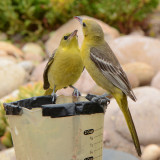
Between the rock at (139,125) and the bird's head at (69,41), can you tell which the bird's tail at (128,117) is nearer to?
the bird's head at (69,41)

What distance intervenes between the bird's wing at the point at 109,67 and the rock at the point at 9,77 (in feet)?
9.19

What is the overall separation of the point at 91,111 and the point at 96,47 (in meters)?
0.40

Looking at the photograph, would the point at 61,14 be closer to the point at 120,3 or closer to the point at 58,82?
the point at 120,3

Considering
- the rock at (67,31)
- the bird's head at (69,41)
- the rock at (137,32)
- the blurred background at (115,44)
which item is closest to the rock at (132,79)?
the blurred background at (115,44)

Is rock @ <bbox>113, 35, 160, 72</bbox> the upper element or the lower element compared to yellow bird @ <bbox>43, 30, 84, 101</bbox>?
lower

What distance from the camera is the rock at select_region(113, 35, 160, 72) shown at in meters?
4.86

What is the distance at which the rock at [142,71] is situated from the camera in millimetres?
4379

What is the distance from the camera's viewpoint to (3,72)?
14.9ft

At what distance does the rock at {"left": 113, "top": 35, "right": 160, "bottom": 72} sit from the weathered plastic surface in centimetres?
317

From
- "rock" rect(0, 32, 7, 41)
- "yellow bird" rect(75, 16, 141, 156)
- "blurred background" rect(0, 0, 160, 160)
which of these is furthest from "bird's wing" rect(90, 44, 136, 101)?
"rock" rect(0, 32, 7, 41)

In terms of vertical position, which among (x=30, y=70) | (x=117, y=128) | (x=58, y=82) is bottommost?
(x=117, y=128)

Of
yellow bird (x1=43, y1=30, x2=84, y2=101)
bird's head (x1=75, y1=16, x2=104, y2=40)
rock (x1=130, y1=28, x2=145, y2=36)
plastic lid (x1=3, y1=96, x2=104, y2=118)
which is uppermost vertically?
bird's head (x1=75, y1=16, x2=104, y2=40)

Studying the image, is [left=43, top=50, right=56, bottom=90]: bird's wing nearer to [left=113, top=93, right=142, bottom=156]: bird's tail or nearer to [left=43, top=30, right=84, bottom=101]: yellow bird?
[left=43, top=30, right=84, bottom=101]: yellow bird

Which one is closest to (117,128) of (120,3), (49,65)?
(49,65)
